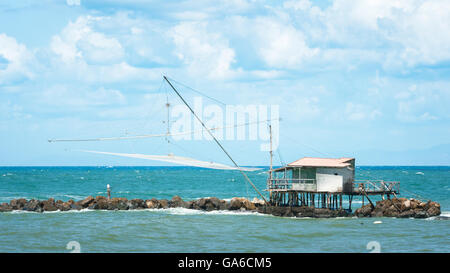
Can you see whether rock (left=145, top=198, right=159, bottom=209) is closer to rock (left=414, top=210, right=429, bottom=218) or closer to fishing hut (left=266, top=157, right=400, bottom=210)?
fishing hut (left=266, top=157, right=400, bottom=210)

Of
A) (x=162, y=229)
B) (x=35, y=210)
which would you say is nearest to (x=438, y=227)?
(x=162, y=229)

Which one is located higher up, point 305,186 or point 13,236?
point 305,186

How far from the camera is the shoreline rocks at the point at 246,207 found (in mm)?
47156

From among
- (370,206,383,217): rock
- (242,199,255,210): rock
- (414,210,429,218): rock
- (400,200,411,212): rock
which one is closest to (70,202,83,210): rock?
(242,199,255,210): rock

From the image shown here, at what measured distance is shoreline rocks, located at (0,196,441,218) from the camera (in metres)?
47.2

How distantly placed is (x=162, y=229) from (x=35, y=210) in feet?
58.6

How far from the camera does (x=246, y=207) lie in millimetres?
52031

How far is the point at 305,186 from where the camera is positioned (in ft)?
158

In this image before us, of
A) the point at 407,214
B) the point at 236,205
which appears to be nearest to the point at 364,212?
the point at 407,214

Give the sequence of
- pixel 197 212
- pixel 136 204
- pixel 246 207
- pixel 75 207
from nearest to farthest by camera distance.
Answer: pixel 246 207
pixel 197 212
pixel 75 207
pixel 136 204

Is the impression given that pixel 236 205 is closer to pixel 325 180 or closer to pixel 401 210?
pixel 325 180
